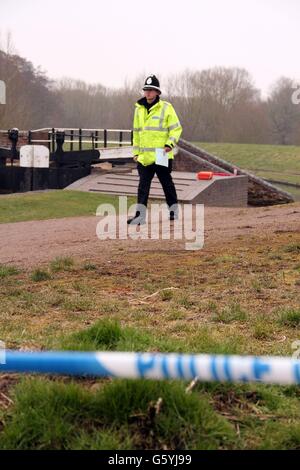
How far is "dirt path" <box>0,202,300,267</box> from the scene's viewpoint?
878 centimetres

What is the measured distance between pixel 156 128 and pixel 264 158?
4243 centimetres

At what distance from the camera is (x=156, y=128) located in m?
11.0

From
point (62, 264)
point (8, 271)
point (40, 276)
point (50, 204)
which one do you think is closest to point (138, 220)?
point (62, 264)

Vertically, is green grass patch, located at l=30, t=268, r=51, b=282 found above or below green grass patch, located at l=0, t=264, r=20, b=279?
above

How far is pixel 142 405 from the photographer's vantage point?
9.99ft

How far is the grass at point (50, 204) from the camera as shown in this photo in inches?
624

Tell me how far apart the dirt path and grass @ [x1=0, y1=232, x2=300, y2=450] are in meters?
0.44

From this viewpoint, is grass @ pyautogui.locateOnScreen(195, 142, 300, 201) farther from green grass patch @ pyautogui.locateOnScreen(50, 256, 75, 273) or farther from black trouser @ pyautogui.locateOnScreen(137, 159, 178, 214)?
green grass patch @ pyautogui.locateOnScreen(50, 256, 75, 273)

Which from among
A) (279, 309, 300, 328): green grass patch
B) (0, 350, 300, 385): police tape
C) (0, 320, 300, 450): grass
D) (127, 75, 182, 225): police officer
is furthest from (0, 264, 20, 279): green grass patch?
(0, 350, 300, 385): police tape

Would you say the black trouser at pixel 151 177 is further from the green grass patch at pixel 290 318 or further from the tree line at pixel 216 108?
the tree line at pixel 216 108
